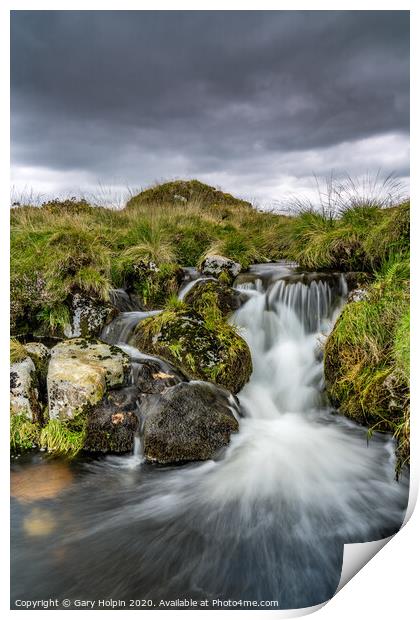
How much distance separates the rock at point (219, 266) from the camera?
18.5ft

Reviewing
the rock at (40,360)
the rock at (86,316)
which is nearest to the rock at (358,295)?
the rock at (86,316)

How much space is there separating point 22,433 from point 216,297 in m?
2.47

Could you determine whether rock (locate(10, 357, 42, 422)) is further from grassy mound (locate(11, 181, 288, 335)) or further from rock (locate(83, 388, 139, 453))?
grassy mound (locate(11, 181, 288, 335))

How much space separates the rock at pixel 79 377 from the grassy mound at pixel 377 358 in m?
1.78

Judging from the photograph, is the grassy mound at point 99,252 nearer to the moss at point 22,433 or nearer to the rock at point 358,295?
the moss at point 22,433

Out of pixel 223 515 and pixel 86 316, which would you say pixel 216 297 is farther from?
pixel 223 515

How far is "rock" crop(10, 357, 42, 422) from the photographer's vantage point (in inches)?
130

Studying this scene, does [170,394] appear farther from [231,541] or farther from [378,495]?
[378,495]

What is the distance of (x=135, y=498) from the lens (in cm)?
274

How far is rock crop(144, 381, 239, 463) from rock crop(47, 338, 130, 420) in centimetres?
46

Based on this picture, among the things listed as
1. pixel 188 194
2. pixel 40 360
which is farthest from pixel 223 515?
pixel 188 194

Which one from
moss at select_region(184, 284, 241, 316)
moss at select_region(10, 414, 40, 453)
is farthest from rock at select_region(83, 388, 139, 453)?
moss at select_region(184, 284, 241, 316)

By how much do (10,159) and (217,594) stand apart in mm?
2632
